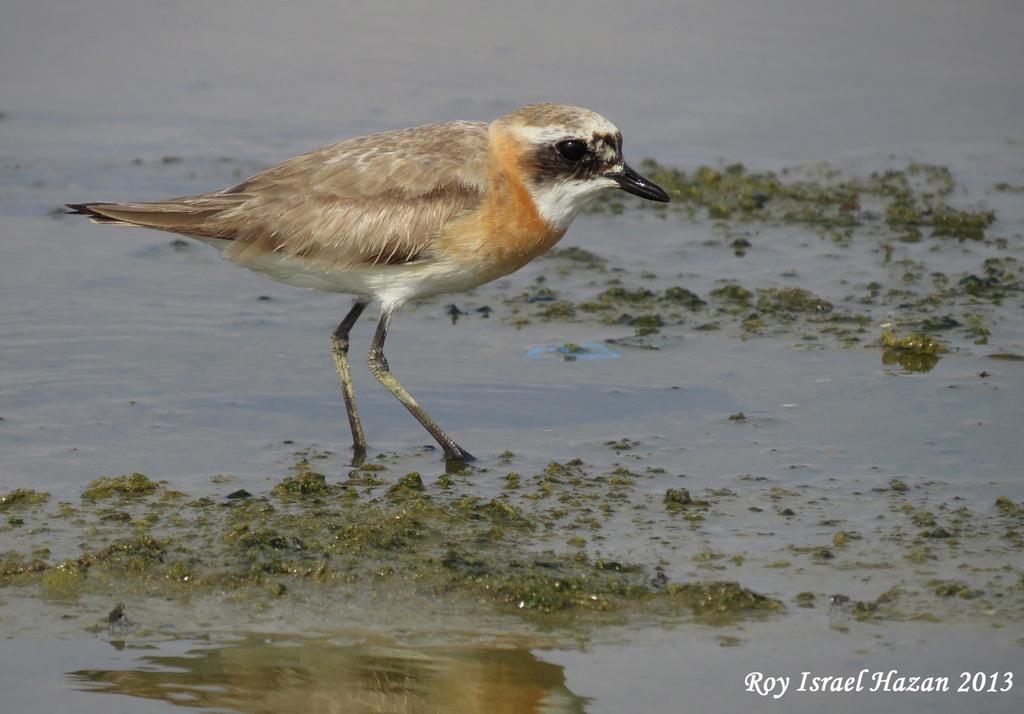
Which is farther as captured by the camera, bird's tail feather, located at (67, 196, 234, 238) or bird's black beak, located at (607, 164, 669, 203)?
bird's tail feather, located at (67, 196, 234, 238)

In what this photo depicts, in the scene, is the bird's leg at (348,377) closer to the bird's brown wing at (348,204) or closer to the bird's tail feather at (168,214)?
the bird's brown wing at (348,204)

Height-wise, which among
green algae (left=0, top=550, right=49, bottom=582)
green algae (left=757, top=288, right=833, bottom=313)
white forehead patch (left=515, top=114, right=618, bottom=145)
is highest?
white forehead patch (left=515, top=114, right=618, bottom=145)

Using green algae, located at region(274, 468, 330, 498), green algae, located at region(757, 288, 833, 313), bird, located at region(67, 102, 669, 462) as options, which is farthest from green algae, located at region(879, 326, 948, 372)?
green algae, located at region(274, 468, 330, 498)

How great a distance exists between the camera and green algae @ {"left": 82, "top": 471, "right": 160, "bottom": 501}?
8227mm

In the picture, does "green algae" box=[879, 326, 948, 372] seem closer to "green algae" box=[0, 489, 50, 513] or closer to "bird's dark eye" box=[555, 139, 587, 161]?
"bird's dark eye" box=[555, 139, 587, 161]

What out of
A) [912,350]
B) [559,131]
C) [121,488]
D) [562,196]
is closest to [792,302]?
[912,350]

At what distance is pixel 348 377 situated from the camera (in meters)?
9.39

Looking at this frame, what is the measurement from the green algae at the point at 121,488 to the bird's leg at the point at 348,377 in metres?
1.33

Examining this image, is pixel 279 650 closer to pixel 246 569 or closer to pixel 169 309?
pixel 246 569

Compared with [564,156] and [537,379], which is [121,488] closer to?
[537,379]

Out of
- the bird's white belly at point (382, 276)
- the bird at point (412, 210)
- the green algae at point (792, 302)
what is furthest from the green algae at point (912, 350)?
the bird's white belly at point (382, 276)

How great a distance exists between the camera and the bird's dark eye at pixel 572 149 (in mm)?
9102

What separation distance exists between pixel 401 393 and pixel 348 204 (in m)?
1.21

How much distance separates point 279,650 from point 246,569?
2.64ft
